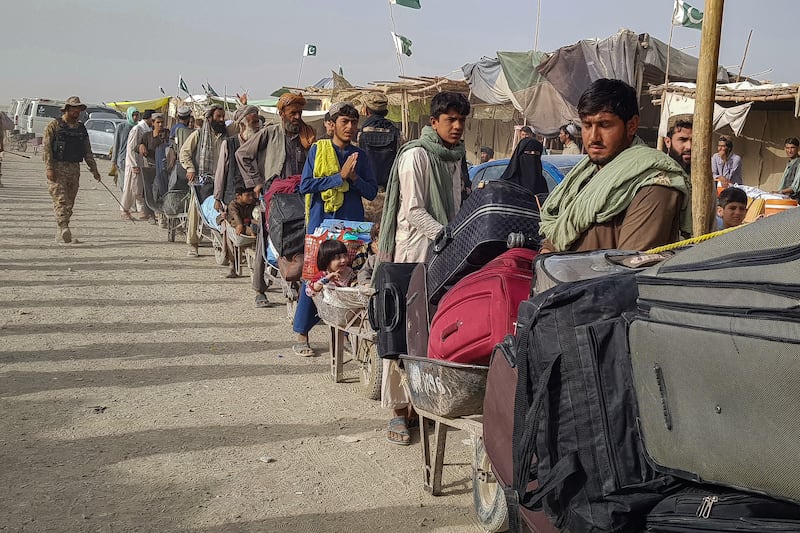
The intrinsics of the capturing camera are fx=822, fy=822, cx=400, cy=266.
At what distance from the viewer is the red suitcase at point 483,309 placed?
9.95 feet

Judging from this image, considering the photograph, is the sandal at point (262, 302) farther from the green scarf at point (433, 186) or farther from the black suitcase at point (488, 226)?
the black suitcase at point (488, 226)

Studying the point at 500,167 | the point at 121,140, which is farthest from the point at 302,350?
the point at 121,140

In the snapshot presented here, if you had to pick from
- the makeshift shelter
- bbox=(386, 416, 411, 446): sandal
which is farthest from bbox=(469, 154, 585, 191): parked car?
bbox=(386, 416, 411, 446): sandal

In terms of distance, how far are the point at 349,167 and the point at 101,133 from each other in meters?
32.9

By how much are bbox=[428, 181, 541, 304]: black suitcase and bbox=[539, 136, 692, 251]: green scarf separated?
0.28m

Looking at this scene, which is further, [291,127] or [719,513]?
[291,127]

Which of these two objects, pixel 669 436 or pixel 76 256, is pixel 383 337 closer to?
pixel 669 436

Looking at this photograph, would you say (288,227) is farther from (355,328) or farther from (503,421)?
(503,421)

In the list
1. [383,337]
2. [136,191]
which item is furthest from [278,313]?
[136,191]

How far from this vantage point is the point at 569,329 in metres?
2.12

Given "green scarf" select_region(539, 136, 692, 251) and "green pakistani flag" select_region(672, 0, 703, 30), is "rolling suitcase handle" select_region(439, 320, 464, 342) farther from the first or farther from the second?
"green pakistani flag" select_region(672, 0, 703, 30)

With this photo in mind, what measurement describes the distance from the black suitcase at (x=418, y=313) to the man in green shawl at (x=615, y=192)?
83 cm

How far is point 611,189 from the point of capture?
2918 mm

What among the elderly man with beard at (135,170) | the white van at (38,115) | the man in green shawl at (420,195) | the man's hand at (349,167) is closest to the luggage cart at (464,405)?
the man in green shawl at (420,195)
